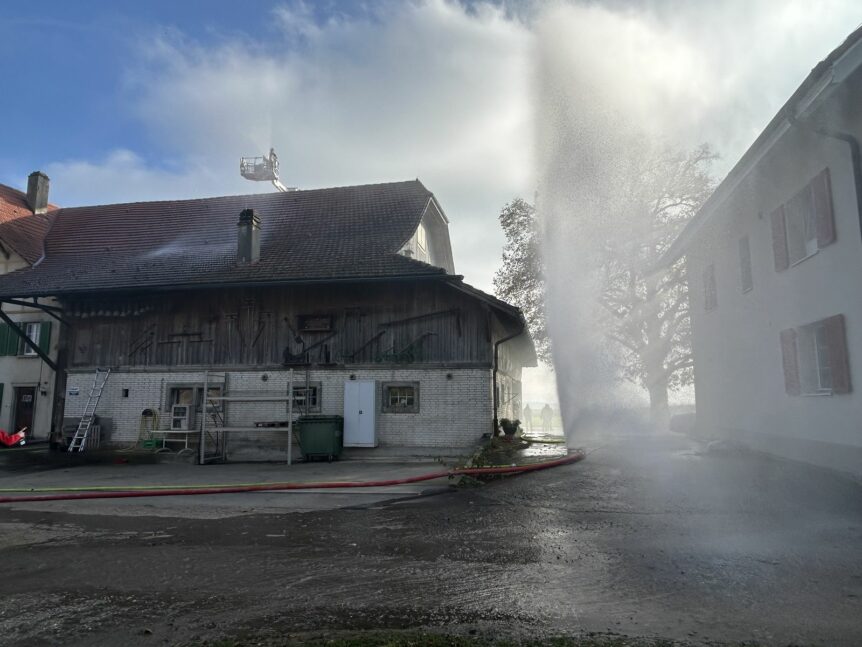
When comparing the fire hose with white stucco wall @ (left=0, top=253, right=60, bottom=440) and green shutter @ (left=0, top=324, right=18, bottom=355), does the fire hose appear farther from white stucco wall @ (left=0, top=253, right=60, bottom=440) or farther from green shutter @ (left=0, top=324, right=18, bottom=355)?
green shutter @ (left=0, top=324, right=18, bottom=355)

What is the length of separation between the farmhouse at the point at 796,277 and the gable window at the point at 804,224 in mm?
21

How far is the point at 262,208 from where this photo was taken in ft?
72.1

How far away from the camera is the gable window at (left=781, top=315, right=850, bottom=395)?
365 inches

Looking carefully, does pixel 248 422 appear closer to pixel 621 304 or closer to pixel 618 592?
pixel 618 592

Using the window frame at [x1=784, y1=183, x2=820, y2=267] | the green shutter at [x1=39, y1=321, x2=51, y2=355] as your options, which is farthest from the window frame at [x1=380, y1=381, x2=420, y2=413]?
the green shutter at [x1=39, y1=321, x2=51, y2=355]

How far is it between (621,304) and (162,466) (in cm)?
1951

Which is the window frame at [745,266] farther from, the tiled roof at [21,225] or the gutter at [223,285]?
the tiled roof at [21,225]

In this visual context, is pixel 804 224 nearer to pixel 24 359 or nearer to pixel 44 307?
pixel 44 307

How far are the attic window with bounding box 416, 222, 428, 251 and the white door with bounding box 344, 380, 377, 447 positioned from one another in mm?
6404

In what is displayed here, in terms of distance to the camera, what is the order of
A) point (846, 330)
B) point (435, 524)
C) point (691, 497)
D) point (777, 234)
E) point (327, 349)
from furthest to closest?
point (327, 349), point (777, 234), point (846, 330), point (691, 497), point (435, 524)

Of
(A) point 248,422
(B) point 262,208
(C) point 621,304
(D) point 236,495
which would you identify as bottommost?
(D) point 236,495

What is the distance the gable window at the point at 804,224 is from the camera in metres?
9.48

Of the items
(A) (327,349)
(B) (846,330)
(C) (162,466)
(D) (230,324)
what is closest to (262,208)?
(D) (230,324)

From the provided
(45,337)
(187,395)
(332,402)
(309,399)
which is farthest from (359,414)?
(45,337)
